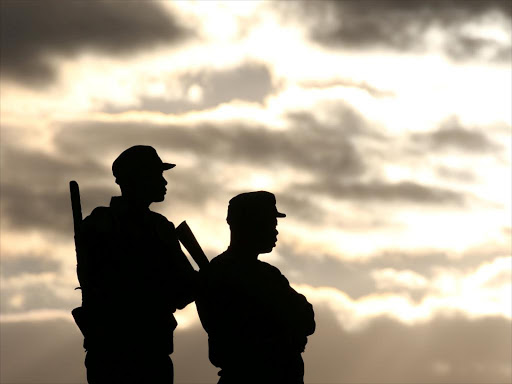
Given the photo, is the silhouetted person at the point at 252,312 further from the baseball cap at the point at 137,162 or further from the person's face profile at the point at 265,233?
the baseball cap at the point at 137,162

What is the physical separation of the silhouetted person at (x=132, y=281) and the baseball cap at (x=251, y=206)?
1.10 metres

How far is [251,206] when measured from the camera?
23.0m

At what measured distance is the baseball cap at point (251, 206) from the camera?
75.5 ft

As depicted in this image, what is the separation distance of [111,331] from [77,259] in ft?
4.07

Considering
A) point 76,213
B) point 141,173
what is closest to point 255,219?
point 141,173

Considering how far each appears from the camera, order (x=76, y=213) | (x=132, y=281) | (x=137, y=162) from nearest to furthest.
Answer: (x=132, y=281) → (x=137, y=162) → (x=76, y=213)

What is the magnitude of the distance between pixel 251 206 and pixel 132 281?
7.07ft


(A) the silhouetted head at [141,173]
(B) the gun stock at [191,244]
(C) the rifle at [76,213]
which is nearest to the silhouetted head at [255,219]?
(B) the gun stock at [191,244]

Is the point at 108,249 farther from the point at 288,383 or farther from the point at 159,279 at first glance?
the point at 288,383

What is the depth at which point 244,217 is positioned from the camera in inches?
907

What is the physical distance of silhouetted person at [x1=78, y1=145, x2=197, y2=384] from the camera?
22594mm

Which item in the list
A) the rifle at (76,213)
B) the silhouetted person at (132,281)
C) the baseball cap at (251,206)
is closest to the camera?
the silhouetted person at (132,281)

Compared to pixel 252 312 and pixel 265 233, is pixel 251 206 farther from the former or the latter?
pixel 252 312

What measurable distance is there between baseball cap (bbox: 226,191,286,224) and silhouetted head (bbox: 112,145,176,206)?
112 cm
